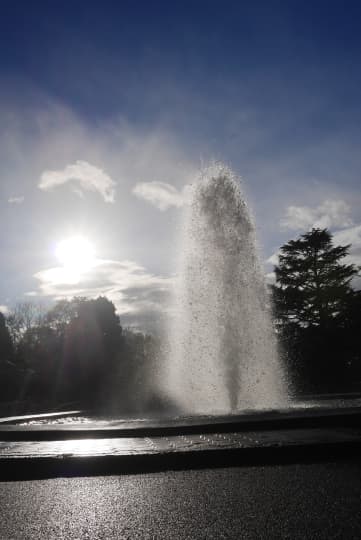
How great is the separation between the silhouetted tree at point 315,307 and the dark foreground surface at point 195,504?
26170 mm

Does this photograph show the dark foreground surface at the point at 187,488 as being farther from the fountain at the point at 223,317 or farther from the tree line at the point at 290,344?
the tree line at the point at 290,344

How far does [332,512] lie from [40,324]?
52.3m

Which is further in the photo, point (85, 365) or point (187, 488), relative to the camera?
point (85, 365)

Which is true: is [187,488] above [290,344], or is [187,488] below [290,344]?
below

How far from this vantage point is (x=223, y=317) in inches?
518

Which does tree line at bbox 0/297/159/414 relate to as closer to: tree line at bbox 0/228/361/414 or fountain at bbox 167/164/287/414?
tree line at bbox 0/228/361/414

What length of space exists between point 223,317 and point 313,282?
2068 cm

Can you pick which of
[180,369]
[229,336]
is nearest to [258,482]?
[229,336]

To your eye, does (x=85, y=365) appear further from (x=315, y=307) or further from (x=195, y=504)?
(x=195, y=504)

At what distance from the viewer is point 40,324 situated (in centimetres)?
5184

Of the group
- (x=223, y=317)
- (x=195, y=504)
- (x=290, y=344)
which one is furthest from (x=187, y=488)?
(x=290, y=344)

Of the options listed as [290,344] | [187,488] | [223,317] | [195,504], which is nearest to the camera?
[195,504]

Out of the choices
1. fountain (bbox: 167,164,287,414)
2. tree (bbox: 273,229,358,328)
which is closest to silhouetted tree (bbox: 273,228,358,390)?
tree (bbox: 273,229,358,328)

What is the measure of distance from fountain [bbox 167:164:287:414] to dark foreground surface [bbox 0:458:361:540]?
812 cm
